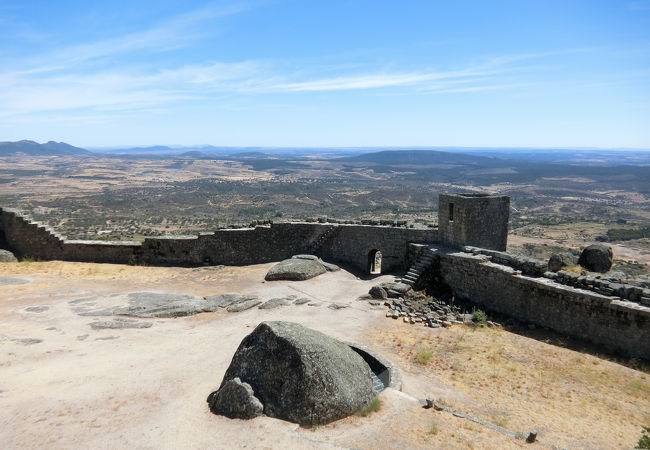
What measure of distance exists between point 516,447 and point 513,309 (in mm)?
7579

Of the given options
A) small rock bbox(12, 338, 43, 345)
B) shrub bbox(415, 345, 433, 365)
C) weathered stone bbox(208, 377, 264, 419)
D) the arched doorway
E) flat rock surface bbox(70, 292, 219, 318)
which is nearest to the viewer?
weathered stone bbox(208, 377, 264, 419)

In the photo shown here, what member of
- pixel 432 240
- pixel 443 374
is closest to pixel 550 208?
pixel 432 240

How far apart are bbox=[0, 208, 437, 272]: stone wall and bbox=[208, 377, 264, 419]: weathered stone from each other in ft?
40.7

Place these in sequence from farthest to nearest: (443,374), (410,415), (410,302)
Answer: (410,302) → (443,374) → (410,415)

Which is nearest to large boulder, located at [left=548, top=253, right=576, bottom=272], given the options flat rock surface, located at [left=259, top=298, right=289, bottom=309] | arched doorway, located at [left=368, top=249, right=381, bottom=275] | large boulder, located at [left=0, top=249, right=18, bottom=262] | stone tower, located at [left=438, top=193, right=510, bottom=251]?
stone tower, located at [left=438, top=193, right=510, bottom=251]

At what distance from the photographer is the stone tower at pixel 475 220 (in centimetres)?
1723

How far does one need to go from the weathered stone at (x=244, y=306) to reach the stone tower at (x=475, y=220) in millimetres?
8062

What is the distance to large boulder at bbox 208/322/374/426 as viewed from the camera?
25.2 ft

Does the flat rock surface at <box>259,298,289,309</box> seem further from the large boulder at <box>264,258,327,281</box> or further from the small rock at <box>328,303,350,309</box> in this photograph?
the large boulder at <box>264,258,327,281</box>

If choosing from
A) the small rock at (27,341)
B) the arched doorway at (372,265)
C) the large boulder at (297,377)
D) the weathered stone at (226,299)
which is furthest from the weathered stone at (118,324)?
the arched doorway at (372,265)

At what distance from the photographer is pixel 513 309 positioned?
14.1 meters

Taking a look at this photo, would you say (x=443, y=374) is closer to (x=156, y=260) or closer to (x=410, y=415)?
(x=410, y=415)

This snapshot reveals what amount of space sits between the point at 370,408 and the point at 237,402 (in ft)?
7.73

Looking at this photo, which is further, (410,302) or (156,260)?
(156,260)
